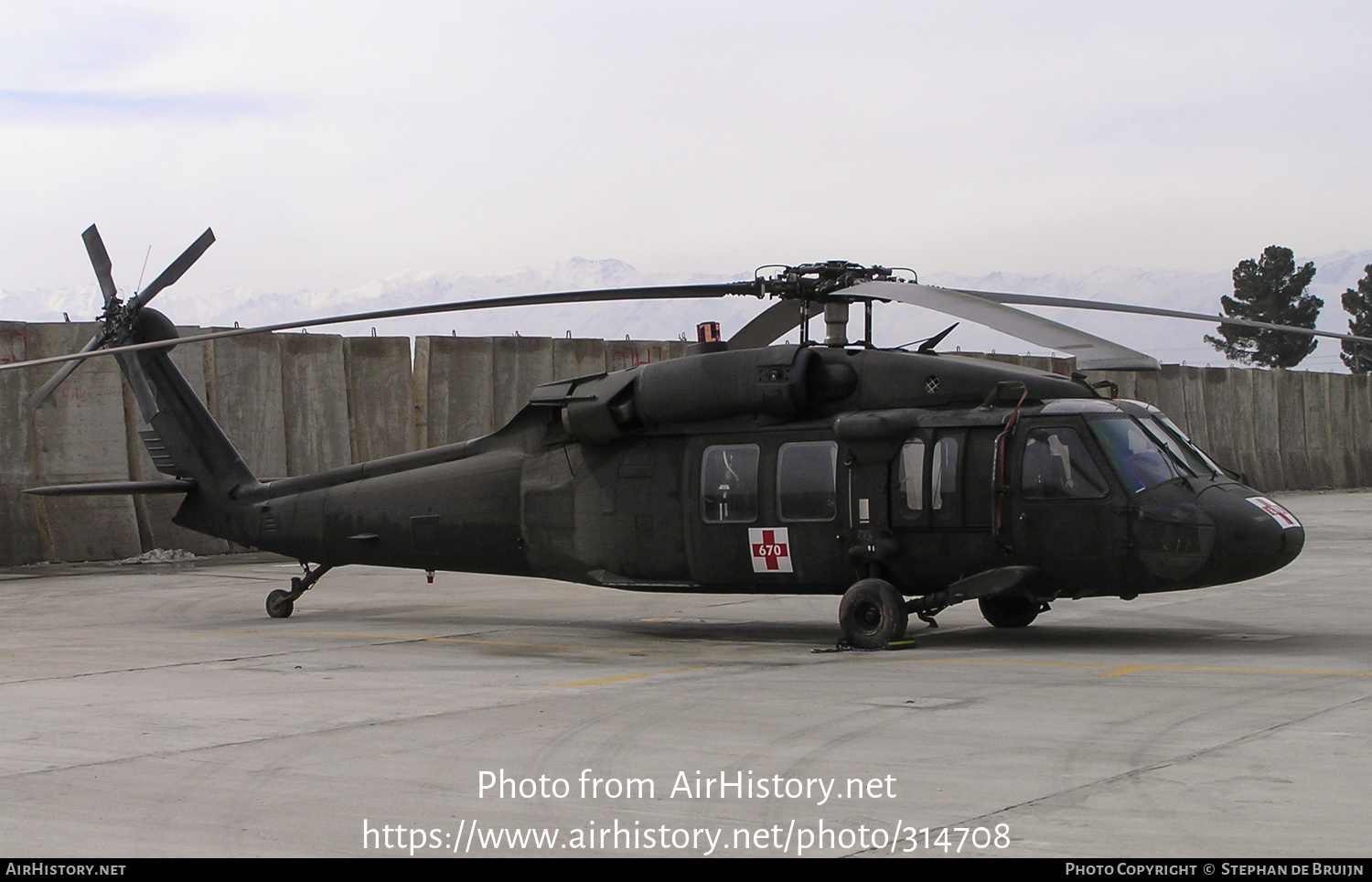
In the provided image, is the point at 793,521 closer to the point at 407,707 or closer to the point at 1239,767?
the point at 407,707

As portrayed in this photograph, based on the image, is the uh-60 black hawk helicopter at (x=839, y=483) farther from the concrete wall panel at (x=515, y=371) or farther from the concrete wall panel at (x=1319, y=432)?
the concrete wall panel at (x=1319, y=432)

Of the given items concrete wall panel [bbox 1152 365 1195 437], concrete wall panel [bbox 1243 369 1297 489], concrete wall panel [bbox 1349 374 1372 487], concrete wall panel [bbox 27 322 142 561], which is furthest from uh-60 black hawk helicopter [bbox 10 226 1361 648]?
concrete wall panel [bbox 1349 374 1372 487]

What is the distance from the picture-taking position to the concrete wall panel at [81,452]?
21.1 metres

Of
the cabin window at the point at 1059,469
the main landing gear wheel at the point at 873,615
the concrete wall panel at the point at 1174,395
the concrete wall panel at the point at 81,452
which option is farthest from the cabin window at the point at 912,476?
the concrete wall panel at the point at 1174,395

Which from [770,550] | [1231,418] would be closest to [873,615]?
[770,550]

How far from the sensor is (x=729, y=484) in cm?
1234

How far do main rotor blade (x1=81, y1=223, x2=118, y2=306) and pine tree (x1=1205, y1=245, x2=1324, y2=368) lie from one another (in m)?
74.1

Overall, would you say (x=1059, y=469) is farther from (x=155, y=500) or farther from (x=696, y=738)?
(x=155, y=500)

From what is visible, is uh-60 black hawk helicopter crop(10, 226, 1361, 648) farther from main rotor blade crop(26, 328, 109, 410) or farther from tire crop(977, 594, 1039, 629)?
main rotor blade crop(26, 328, 109, 410)

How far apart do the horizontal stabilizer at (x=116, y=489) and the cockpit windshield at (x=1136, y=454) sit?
10071 mm

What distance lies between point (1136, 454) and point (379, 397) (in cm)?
1645

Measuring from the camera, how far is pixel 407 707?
8.89 metres

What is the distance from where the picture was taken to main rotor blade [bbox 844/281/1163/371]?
8.91 metres

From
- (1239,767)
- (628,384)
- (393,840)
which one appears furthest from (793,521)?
(393,840)
